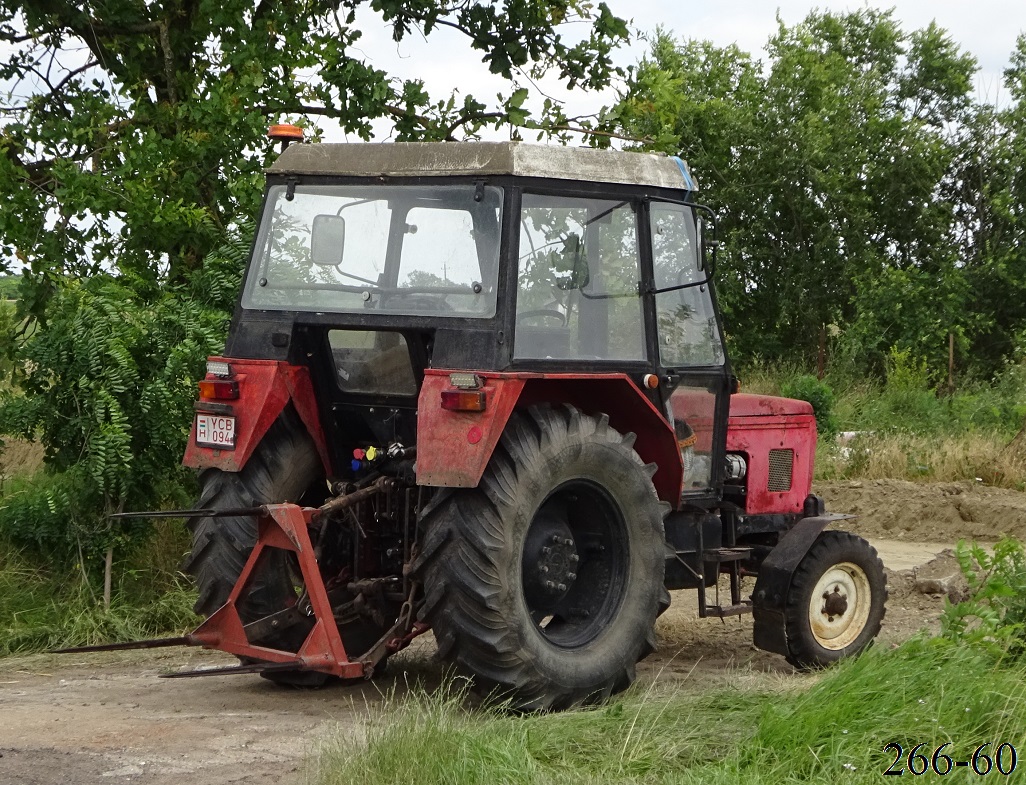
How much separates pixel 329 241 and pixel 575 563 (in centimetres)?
180

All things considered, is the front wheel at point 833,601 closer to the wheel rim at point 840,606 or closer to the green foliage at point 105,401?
the wheel rim at point 840,606

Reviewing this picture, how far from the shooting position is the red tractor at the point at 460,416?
18.0ft

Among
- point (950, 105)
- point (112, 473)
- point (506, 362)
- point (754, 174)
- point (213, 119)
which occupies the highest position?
point (950, 105)

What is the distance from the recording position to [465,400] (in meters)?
5.37

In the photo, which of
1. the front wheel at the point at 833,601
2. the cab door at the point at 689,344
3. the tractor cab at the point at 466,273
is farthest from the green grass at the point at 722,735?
the cab door at the point at 689,344

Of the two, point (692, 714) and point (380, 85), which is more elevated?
point (380, 85)

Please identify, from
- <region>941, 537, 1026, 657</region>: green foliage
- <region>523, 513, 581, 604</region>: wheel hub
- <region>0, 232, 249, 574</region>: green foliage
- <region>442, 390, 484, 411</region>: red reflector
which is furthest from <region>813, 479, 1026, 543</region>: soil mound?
<region>442, 390, 484, 411</region>: red reflector

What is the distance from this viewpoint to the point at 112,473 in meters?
7.38

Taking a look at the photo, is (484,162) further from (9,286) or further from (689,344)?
(9,286)

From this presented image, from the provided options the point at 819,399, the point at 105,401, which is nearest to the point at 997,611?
the point at 105,401

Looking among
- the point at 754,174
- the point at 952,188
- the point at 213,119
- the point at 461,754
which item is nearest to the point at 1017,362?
the point at 952,188

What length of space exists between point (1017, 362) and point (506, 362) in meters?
17.2

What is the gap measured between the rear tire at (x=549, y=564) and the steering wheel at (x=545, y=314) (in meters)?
0.39

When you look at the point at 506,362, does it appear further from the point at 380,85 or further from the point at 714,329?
the point at 380,85
